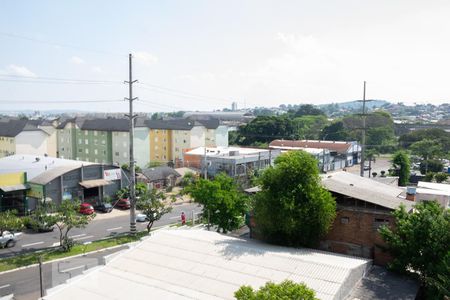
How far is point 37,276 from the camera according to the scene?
24266 millimetres

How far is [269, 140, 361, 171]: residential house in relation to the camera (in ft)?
246

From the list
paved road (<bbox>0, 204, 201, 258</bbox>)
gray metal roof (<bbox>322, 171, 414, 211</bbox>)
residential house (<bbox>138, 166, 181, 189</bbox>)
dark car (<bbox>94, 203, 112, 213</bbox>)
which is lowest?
paved road (<bbox>0, 204, 201, 258</bbox>)

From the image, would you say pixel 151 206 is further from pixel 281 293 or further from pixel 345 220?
pixel 281 293

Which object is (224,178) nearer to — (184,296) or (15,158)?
(184,296)

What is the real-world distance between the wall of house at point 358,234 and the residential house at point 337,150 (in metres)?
48.5

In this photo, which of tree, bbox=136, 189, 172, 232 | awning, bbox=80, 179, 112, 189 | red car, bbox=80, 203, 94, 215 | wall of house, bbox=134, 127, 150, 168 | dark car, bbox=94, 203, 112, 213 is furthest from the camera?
wall of house, bbox=134, 127, 150, 168

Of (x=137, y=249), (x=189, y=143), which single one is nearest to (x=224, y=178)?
(x=137, y=249)

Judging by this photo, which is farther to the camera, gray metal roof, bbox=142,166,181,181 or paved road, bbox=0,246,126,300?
gray metal roof, bbox=142,166,181,181

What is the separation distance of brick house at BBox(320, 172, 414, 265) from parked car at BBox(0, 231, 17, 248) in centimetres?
2240

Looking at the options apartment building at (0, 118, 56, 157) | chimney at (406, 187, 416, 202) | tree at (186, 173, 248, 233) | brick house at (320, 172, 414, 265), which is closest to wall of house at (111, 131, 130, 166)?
apartment building at (0, 118, 56, 157)

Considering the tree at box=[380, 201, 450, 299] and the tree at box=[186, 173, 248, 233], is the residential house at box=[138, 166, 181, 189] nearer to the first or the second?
the tree at box=[186, 173, 248, 233]

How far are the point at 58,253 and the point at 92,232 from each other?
6.18 m

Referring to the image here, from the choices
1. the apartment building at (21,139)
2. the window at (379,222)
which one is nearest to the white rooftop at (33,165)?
the apartment building at (21,139)

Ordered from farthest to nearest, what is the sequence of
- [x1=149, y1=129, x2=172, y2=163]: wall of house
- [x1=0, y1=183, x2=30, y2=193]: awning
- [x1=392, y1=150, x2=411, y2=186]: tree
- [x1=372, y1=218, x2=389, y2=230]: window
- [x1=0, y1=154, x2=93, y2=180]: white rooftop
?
[x1=149, y1=129, x2=172, y2=163]: wall of house
[x1=392, y1=150, x2=411, y2=186]: tree
[x1=0, y1=154, x2=93, y2=180]: white rooftop
[x1=0, y1=183, x2=30, y2=193]: awning
[x1=372, y1=218, x2=389, y2=230]: window
